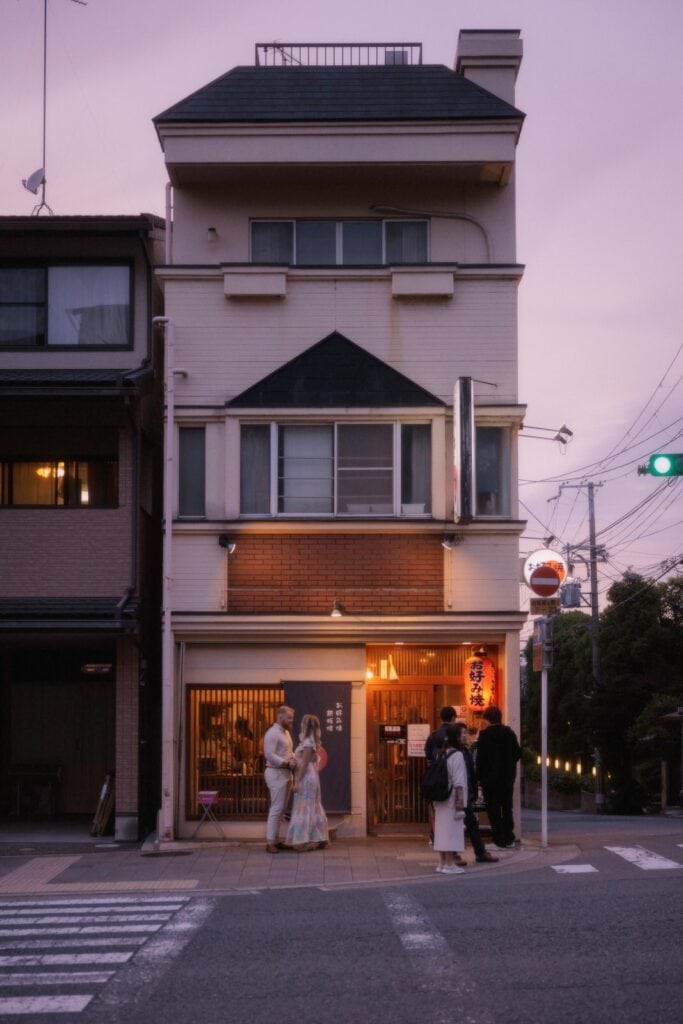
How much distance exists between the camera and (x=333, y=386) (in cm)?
1941

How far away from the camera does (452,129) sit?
1941 cm

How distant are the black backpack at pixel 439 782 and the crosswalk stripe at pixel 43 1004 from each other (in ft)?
24.0

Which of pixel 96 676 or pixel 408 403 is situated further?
pixel 96 676

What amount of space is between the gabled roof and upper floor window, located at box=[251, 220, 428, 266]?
1587mm

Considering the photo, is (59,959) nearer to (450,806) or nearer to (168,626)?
(450,806)

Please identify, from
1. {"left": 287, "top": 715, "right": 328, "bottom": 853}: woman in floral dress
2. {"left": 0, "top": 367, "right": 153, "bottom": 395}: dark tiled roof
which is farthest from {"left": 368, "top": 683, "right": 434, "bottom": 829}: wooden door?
{"left": 0, "top": 367, "right": 153, "bottom": 395}: dark tiled roof

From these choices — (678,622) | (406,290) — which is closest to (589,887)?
(406,290)

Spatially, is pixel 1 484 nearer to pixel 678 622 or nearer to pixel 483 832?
pixel 483 832

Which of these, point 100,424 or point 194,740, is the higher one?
point 100,424

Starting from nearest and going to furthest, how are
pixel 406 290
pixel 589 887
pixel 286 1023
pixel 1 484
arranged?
pixel 286 1023, pixel 589 887, pixel 406 290, pixel 1 484

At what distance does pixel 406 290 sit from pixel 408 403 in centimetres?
167

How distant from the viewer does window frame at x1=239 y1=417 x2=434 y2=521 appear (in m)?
19.1

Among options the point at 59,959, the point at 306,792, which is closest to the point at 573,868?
the point at 306,792

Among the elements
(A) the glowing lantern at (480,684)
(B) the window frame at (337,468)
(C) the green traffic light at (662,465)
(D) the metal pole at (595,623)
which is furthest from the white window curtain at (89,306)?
(D) the metal pole at (595,623)
